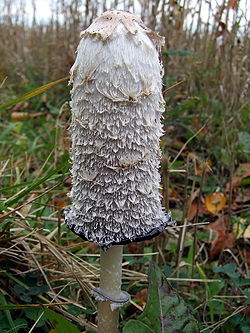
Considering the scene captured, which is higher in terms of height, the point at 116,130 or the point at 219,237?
the point at 116,130

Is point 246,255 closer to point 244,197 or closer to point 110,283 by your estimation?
point 244,197

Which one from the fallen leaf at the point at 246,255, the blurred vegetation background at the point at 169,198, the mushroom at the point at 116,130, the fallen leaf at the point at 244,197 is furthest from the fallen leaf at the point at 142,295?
the fallen leaf at the point at 244,197

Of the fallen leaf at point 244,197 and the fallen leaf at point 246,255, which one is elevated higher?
the fallen leaf at point 244,197

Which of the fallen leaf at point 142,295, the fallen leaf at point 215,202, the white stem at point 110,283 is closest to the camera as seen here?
the white stem at point 110,283

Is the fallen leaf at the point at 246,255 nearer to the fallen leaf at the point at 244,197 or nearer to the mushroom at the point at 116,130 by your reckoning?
the fallen leaf at the point at 244,197

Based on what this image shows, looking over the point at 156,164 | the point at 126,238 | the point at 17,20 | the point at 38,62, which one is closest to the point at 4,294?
the point at 126,238

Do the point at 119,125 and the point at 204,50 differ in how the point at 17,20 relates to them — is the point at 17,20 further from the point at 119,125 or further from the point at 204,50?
the point at 119,125

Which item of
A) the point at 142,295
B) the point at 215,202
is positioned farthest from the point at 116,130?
the point at 215,202
